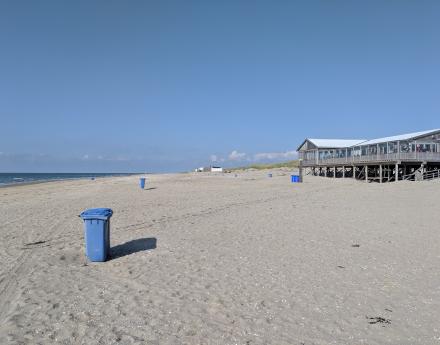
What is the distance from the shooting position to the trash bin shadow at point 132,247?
26.4 feet

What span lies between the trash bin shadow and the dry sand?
3cm

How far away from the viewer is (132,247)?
8.59m

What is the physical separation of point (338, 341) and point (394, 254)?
4.65 m

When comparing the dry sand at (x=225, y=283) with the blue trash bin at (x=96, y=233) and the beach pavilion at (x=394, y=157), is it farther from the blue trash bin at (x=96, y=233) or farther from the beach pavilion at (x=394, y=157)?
the beach pavilion at (x=394, y=157)

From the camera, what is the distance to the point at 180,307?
16.7ft

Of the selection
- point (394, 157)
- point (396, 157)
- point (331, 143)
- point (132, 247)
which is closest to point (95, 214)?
point (132, 247)

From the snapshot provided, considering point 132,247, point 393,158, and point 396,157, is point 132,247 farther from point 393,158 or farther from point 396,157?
point 393,158

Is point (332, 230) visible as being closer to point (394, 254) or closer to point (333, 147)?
Result: point (394, 254)

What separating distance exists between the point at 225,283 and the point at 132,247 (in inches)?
129

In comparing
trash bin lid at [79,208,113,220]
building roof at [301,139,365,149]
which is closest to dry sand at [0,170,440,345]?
trash bin lid at [79,208,113,220]

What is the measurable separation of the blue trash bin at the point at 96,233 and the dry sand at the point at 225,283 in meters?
0.27

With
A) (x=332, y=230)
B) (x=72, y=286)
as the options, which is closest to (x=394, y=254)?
(x=332, y=230)

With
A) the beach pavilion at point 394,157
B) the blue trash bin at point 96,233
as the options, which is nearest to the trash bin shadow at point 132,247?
the blue trash bin at point 96,233

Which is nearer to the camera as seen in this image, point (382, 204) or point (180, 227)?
point (180, 227)
